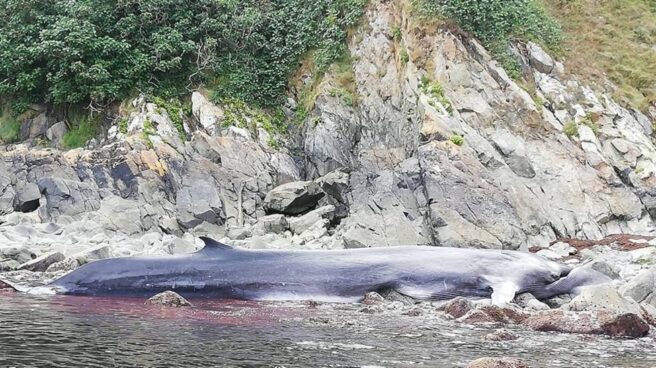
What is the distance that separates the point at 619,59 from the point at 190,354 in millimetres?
29240

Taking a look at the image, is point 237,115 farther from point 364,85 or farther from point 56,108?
point 56,108

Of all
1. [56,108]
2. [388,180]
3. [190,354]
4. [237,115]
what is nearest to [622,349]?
[190,354]

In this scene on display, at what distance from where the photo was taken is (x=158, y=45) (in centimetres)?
3127

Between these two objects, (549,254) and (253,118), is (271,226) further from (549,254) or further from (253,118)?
(253,118)

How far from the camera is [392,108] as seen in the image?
27531 millimetres

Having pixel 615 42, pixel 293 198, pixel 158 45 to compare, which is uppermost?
pixel 158 45

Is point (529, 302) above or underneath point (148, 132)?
underneath

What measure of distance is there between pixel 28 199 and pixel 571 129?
1973 cm

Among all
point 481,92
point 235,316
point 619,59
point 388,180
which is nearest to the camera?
point 235,316

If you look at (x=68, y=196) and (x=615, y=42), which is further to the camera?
(x=615, y=42)

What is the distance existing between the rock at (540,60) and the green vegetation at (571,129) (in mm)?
3459

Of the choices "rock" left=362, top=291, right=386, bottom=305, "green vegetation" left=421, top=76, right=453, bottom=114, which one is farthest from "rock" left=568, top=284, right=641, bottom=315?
"green vegetation" left=421, top=76, right=453, bottom=114

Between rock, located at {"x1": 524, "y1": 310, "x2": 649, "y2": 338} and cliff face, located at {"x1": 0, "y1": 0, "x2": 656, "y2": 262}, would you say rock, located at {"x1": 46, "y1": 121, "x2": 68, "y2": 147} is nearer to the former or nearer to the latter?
cliff face, located at {"x1": 0, "y1": 0, "x2": 656, "y2": 262}

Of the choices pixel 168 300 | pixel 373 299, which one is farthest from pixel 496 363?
pixel 168 300
